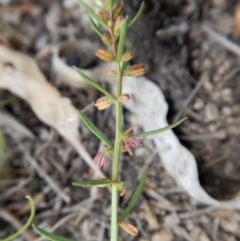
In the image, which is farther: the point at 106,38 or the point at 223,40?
the point at 223,40

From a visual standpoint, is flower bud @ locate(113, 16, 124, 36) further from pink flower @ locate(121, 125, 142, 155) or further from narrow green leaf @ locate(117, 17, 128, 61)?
pink flower @ locate(121, 125, 142, 155)

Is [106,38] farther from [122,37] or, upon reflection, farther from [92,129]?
[92,129]

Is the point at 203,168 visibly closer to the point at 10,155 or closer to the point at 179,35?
the point at 179,35

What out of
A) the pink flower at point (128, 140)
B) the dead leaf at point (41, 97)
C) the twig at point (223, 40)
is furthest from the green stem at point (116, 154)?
the twig at point (223, 40)

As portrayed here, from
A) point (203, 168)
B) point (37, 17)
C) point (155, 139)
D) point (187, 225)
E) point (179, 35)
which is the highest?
point (37, 17)

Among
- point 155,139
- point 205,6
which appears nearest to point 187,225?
point 155,139

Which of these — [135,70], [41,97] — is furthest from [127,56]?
[41,97]
